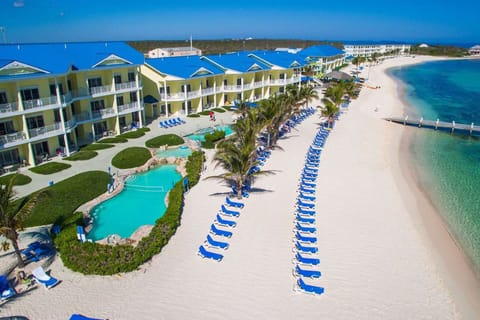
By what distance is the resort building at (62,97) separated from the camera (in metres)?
26.0

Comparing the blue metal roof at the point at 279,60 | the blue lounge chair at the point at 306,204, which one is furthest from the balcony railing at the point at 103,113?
the blue metal roof at the point at 279,60

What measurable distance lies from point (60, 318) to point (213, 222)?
906cm

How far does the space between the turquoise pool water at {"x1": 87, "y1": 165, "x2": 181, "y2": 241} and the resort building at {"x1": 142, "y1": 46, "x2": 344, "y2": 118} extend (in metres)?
18.2

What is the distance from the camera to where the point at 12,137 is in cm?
2595

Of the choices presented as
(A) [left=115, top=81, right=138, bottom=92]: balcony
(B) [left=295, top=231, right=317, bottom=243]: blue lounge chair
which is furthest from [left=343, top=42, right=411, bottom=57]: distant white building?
(B) [left=295, top=231, right=317, bottom=243]: blue lounge chair

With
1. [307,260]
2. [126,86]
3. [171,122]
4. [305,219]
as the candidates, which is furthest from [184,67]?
[307,260]

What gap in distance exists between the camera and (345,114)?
50.3 meters

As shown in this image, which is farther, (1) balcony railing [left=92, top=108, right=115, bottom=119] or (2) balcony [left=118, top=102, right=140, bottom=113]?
(2) balcony [left=118, top=102, right=140, bottom=113]

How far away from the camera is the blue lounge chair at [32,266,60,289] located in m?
14.4

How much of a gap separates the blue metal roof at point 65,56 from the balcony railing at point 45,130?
177 inches

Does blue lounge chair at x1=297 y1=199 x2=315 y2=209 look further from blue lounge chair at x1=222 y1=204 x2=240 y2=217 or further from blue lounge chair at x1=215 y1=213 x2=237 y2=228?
blue lounge chair at x1=215 y1=213 x2=237 y2=228

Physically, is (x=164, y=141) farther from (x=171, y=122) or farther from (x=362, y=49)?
(x=362, y=49)

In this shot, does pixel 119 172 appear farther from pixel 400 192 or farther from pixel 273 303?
pixel 400 192

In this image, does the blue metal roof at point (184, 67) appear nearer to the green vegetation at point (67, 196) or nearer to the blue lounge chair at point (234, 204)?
the green vegetation at point (67, 196)
